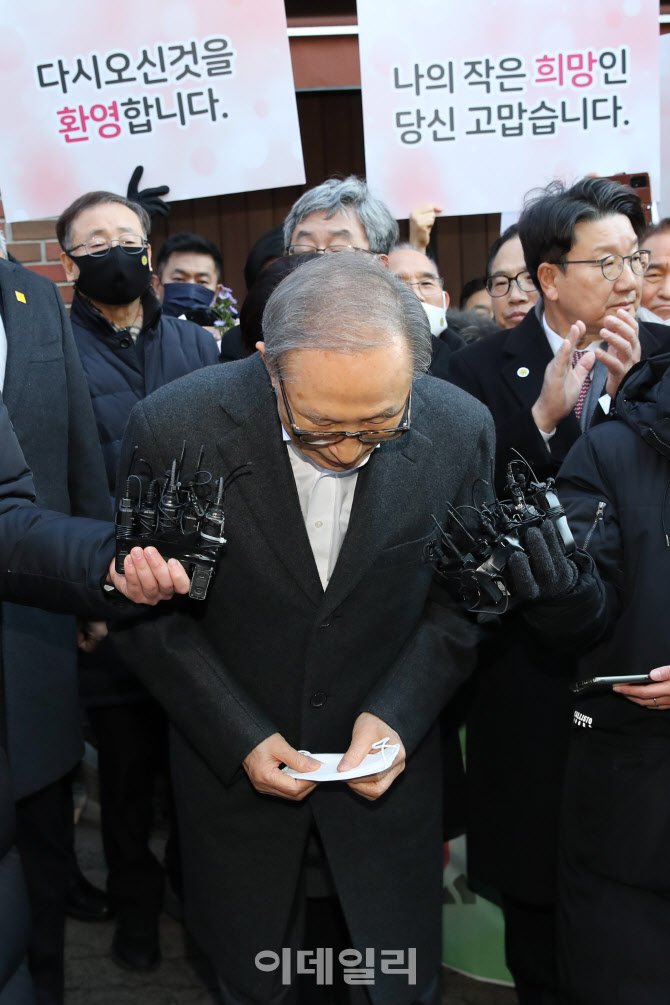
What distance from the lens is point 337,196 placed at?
3049 mm

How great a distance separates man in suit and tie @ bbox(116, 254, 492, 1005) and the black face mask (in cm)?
127

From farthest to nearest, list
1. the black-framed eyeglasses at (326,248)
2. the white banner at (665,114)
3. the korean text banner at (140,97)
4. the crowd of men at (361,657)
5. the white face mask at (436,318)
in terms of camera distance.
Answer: the white banner at (665,114)
the korean text banner at (140,97)
the white face mask at (436,318)
the black-framed eyeglasses at (326,248)
the crowd of men at (361,657)

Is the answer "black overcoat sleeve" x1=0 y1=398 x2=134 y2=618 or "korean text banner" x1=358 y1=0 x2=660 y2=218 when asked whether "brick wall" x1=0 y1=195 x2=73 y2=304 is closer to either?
"korean text banner" x1=358 y1=0 x2=660 y2=218

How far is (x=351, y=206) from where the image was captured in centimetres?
306

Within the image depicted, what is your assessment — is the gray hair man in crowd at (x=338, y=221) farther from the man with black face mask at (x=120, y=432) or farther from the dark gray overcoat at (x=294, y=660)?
the dark gray overcoat at (x=294, y=660)

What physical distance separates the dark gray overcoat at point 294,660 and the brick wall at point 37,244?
3.06m

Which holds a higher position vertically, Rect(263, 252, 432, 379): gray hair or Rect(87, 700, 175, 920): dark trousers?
Rect(263, 252, 432, 379): gray hair

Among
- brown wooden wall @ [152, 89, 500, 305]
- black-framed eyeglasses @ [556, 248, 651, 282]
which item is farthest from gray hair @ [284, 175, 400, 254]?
brown wooden wall @ [152, 89, 500, 305]

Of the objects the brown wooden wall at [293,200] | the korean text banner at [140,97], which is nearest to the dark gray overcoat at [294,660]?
→ the korean text banner at [140,97]

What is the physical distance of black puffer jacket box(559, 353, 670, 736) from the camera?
80.6 inches

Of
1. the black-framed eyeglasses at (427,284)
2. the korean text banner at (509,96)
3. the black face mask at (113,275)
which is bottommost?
the black-framed eyeglasses at (427,284)

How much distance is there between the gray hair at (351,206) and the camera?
305 cm

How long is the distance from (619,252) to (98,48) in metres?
2.42
